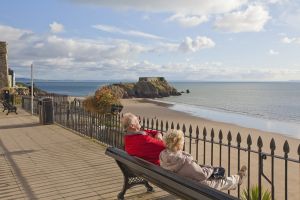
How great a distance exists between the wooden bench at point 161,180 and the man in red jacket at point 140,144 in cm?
13

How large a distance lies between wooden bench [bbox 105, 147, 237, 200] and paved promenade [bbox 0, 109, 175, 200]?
34 cm

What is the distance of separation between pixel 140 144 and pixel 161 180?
0.92 meters

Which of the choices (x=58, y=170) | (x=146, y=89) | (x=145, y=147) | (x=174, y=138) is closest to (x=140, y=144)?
(x=145, y=147)

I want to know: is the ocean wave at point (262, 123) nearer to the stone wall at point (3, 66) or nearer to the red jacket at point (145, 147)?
the stone wall at point (3, 66)

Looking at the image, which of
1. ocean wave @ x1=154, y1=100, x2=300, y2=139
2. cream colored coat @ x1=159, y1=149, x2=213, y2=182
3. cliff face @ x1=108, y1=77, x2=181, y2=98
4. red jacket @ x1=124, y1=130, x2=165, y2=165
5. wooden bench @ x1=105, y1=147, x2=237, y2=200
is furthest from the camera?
cliff face @ x1=108, y1=77, x2=181, y2=98

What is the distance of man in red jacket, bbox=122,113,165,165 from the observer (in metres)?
5.78

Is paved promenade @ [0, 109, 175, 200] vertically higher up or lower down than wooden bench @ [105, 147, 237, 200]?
lower down

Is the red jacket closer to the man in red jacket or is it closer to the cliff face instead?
the man in red jacket

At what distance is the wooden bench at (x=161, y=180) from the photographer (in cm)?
418

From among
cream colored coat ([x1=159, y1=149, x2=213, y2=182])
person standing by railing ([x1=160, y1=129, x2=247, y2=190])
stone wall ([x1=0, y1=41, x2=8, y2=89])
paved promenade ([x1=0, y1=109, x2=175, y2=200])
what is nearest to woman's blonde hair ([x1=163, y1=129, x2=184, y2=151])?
person standing by railing ([x1=160, y1=129, x2=247, y2=190])

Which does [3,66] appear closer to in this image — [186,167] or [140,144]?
[140,144]

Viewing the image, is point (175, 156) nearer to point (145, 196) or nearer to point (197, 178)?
point (197, 178)

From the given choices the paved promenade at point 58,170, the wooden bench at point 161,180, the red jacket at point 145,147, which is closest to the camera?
the wooden bench at point 161,180

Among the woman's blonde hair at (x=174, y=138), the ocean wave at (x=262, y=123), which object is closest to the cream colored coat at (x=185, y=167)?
the woman's blonde hair at (x=174, y=138)
